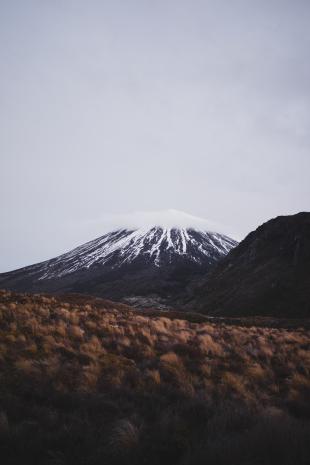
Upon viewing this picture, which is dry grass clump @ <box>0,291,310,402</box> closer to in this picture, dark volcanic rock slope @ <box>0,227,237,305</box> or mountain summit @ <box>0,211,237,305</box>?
dark volcanic rock slope @ <box>0,227,237,305</box>

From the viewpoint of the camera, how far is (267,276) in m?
70.2

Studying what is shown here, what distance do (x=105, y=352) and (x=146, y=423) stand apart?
4.65 meters

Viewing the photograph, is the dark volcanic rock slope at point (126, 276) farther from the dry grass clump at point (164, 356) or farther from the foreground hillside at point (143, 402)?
the foreground hillside at point (143, 402)

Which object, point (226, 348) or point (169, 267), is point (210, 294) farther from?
point (169, 267)

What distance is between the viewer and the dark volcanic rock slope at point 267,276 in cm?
5959

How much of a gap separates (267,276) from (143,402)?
6969 cm

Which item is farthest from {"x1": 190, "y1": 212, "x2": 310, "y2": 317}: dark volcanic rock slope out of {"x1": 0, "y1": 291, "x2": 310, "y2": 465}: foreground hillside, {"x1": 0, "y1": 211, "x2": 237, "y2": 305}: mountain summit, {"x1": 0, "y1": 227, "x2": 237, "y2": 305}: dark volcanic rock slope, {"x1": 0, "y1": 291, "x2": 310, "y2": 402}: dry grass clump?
{"x1": 0, "y1": 291, "x2": 310, "y2": 465}: foreground hillside

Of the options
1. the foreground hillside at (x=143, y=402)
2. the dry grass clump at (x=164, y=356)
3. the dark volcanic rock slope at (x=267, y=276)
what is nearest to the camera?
the foreground hillside at (x=143, y=402)

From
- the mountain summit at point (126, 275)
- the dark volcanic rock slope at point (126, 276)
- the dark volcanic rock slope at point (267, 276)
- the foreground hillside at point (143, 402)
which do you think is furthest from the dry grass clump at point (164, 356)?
the mountain summit at point (126, 275)

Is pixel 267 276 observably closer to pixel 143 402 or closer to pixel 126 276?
pixel 143 402

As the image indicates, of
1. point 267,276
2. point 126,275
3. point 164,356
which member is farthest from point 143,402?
Result: point 126,275

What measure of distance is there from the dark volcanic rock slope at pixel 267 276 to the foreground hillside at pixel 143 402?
166ft

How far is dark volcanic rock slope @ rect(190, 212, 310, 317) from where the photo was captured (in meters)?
59.6

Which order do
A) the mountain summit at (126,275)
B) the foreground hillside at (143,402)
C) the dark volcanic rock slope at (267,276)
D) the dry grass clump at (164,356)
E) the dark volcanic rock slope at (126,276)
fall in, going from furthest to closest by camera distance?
the mountain summit at (126,275) → the dark volcanic rock slope at (126,276) → the dark volcanic rock slope at (267,276) → the dry grass clump at (164,356) → the foreground hillside at (143,402)
